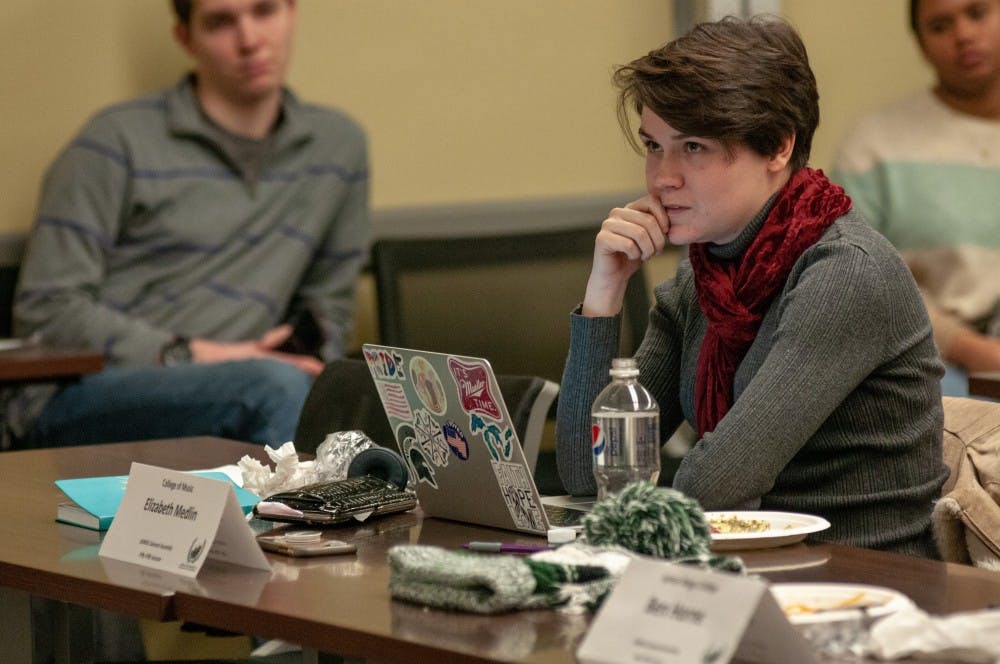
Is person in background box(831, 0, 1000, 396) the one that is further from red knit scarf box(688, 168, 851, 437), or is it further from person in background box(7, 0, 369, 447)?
red knit scarf box(688, 168, 851, 437)

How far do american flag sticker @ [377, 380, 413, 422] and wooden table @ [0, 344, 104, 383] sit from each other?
1.86 m

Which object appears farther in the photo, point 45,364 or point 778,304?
point 45,364

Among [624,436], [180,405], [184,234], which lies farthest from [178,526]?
[184,234]

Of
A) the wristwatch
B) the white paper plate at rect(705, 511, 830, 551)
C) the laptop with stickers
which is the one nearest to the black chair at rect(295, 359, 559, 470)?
the laptop with stickers

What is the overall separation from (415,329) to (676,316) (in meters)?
2.17

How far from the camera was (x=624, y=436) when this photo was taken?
1.85 metres

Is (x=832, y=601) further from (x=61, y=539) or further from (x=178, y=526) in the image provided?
(x=61, y=539)

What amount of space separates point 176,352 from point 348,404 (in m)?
1.59

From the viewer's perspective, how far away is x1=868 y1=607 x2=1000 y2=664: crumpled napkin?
1.25 metres

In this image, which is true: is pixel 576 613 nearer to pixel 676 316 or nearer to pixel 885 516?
Result: pixel 885 516

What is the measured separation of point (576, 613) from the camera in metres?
1.42

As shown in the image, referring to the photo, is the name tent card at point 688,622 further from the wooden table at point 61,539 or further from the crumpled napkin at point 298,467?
the crumpled napkin at point 298,467

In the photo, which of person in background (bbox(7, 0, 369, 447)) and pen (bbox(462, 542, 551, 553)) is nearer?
pen (bbox(462, 542, 551, 553))

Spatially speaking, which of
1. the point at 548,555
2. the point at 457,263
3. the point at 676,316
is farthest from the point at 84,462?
the point at 457,263
